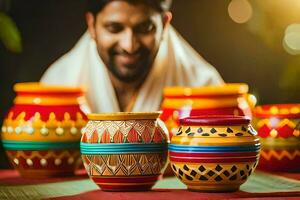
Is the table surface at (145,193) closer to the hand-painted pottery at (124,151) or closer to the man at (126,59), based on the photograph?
the hand-painted pottery at (124,151)

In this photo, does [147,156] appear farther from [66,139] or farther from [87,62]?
[87,62]

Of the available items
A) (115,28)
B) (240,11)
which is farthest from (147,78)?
(240,11)

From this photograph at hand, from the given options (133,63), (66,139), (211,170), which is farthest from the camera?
(133,63)

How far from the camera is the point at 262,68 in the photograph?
5.52 feet

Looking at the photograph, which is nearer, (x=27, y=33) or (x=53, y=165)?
(x=53, y=165)

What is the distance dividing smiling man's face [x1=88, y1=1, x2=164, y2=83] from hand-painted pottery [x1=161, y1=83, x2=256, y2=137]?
20 centimetres

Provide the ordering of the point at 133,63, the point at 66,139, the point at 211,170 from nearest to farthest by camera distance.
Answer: the point at 211,170 < the point at 66,139 < the point at 133,63

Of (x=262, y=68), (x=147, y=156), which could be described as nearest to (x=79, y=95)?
(x=147, y=156)

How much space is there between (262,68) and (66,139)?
55 centimetres

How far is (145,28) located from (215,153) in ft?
1.88

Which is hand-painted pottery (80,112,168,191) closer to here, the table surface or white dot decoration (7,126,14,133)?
the table surface

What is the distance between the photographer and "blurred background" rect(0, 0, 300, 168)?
1.61 m

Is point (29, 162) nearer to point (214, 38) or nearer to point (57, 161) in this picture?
point (57, 161)

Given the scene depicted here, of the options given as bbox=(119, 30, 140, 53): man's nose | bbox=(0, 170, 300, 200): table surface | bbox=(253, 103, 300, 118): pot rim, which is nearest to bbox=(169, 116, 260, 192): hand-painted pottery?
bbox=(0, 170, 300, 200): table surface
